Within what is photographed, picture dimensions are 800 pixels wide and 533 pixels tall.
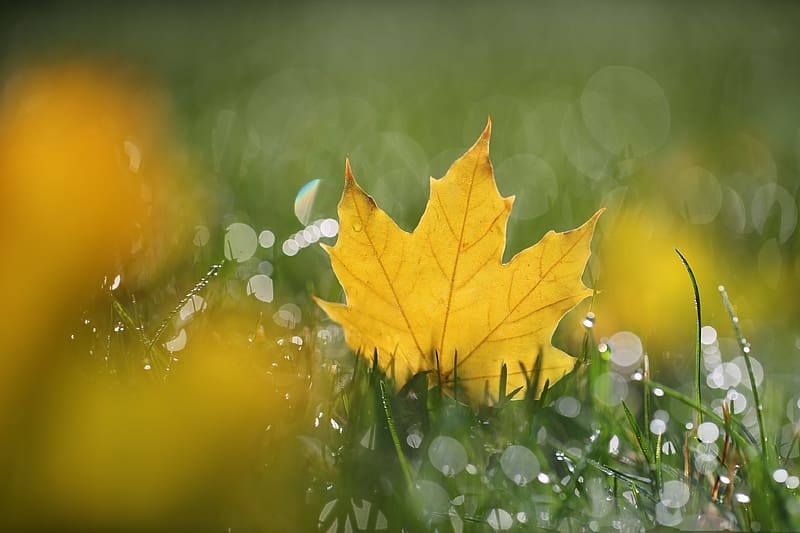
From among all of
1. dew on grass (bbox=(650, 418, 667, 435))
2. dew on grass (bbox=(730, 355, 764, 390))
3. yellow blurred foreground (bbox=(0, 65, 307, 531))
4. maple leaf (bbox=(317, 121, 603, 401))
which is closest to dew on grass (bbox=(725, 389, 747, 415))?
dew on grass (bbox=(730, 355, 764, 390))

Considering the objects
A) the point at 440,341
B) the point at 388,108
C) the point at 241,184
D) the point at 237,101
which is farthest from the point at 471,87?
the point at 440,341

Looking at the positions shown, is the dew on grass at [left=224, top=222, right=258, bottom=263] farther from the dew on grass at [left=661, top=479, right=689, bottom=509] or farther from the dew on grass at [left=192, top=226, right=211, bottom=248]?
the dew on grass at [left=661, top=479, right=689, bottom=509]

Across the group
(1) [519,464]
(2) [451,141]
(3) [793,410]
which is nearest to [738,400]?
(3) [793,410]

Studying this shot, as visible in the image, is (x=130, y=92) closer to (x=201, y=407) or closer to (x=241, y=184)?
(x=241, y=184)

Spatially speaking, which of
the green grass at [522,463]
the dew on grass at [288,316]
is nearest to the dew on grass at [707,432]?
the green grass at [522,463]

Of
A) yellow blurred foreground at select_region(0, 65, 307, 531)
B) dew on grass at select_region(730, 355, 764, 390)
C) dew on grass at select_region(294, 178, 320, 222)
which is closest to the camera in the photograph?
yellow blurred foreground at select_region(0, 65, 307, 531)

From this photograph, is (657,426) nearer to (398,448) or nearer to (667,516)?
(667,516)

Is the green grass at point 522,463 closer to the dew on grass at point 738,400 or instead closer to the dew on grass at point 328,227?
the dew on grass at point 738,400
